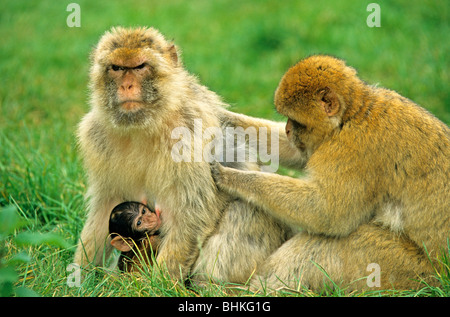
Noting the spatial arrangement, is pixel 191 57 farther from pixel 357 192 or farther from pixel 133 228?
pixel 357 192

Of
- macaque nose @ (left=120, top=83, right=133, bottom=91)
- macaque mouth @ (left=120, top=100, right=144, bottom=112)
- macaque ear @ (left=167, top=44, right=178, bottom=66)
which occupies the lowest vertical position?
macaque mouth @ (left=120, top=100, right=144, bottom=112)

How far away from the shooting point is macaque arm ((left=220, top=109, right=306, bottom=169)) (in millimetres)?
5191

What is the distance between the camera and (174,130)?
15.2 ft

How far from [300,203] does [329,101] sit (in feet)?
2.64

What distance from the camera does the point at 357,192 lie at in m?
4.33

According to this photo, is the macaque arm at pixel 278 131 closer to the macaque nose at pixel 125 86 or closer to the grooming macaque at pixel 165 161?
the grooming macaque at pixel 165 161

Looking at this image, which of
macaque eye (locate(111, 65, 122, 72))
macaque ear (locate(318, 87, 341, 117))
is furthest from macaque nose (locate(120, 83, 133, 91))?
macaque ear (locate(318, 87, 341, 117))

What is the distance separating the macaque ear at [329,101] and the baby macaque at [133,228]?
1.55 meters

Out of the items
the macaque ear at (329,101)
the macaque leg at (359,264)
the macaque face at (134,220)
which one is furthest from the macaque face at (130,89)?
the macaque leg at (359,264)

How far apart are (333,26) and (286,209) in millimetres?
6835

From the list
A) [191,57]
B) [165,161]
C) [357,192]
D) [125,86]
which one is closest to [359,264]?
[357,192]

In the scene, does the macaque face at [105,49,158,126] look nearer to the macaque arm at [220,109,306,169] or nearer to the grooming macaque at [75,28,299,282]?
the grooming macaque at [75,28,299,282]

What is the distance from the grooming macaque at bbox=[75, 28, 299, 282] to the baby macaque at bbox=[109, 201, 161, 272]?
11cm
